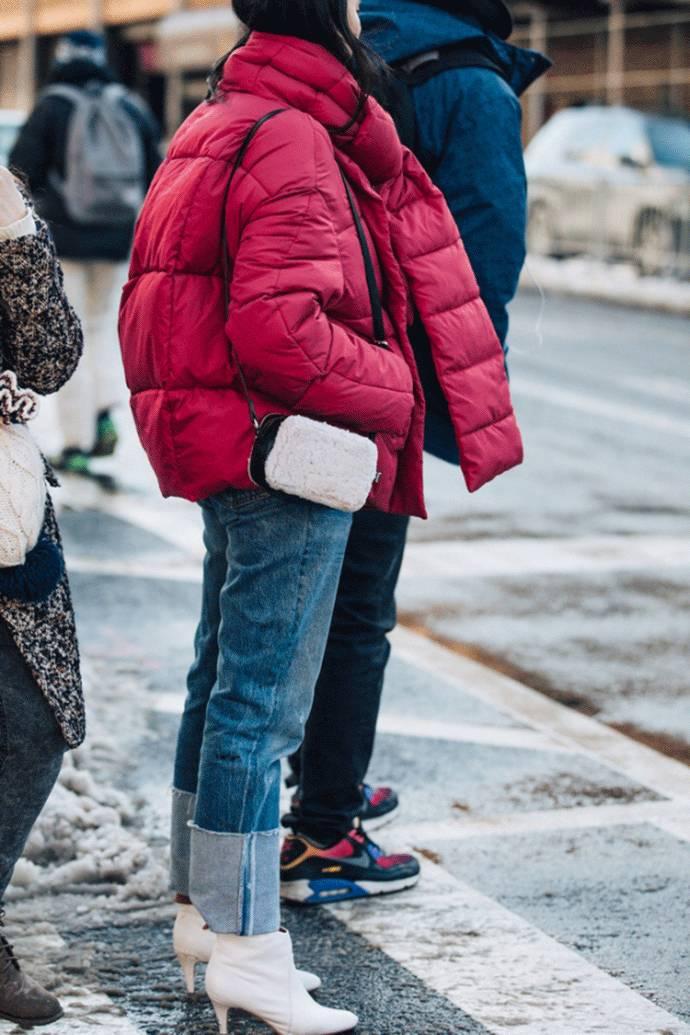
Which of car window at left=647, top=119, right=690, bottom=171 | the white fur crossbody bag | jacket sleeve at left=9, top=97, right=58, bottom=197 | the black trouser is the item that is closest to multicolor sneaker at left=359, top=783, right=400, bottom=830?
the black trouser

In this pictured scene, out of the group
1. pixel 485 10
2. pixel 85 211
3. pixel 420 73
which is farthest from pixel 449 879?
pixel 85 211

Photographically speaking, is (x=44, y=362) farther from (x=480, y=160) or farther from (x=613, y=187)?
(x=613, y=187)

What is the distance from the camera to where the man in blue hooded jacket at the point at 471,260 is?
3.93 metres

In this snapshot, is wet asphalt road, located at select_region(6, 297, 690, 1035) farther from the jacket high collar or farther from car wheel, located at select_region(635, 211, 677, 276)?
car wheel, located at select_region(635, 211, 677, 276)

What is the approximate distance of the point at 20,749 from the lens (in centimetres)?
326

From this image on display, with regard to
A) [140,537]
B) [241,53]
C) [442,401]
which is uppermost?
[241,53]

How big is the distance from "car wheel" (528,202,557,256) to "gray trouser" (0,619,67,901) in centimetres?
1997

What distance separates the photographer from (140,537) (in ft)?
25.3

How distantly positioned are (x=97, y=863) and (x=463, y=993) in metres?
0.95

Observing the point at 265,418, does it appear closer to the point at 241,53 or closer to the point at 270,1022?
the point at 241,53

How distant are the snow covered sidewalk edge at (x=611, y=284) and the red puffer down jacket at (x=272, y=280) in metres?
15.7

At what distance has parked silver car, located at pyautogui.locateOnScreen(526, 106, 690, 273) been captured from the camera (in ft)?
66.3

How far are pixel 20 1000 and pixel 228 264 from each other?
4.44ft

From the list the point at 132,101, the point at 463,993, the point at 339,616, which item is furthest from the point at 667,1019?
the point at 132,101
